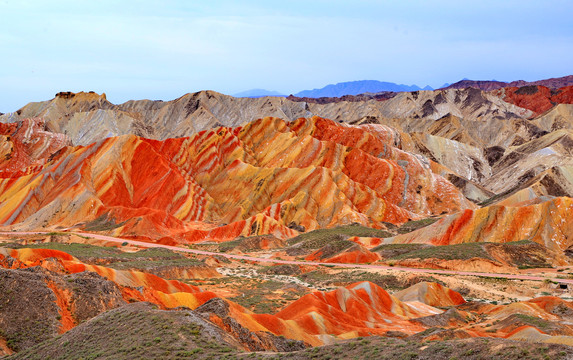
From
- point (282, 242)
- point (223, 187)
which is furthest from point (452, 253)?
point (223, 187)

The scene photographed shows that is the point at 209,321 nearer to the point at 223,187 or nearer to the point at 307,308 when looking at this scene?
the point at 307,308

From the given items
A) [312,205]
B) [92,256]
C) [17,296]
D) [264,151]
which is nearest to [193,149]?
[264,151]

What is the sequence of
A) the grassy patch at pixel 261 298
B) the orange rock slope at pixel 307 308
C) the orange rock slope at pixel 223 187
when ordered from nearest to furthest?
the orange rock slope at pixel 307 308 < the grassy patch at pixel 261 298 < the orange rock slope at pixel 223 187

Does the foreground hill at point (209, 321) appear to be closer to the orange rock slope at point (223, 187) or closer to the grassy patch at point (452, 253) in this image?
the grassy patch at point (452, 253)

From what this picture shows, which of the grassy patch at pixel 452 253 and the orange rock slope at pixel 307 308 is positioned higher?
the orange rock slope at pixel 307 308

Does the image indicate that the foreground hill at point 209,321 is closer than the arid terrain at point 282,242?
Yes

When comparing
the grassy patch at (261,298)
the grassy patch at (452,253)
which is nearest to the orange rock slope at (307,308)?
the grassy patch at (261,298)
